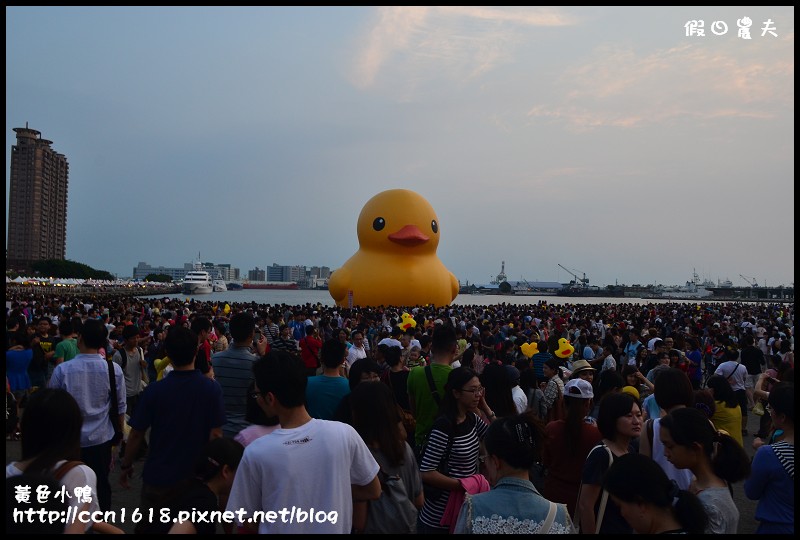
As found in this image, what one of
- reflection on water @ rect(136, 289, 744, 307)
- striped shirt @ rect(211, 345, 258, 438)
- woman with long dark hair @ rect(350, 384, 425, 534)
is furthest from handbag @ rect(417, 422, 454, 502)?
reflection on water @ rect(136, 289, 744, 307)

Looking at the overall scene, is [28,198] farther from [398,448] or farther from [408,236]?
[398,448]

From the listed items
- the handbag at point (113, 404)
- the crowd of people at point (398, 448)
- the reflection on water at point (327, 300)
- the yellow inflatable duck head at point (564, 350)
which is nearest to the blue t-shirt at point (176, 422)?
the crowd of people at point (398, 448)

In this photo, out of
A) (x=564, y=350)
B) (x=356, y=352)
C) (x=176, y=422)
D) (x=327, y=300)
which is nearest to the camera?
(x=176, y=422)

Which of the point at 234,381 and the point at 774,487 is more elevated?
the point at 234,381

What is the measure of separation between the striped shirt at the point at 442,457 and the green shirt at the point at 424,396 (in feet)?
2.42

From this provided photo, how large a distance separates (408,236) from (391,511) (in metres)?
17.4

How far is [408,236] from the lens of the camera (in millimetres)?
19844

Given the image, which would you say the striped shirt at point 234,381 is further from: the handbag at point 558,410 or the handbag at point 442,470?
the handbag at point 558,410

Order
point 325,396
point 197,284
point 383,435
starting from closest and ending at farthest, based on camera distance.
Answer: point 383,435
point 325,396
point 197,284

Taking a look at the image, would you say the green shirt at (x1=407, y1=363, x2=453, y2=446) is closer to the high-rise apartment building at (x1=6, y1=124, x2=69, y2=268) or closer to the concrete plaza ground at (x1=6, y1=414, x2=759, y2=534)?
the concrete plaza ground at (x1=6, y1=414, x2=759, y2=534)

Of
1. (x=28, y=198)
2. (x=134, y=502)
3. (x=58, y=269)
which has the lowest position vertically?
Result: (x=134, y=502)

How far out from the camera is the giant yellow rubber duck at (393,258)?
66.6 feet

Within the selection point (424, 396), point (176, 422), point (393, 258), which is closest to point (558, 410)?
point (424, 396)

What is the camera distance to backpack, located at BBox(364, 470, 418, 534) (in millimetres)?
2592
